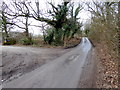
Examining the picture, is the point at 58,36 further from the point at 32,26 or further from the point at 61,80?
the point at 61,80

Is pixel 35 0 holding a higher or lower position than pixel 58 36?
higher

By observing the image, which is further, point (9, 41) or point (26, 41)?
point (9, 41)

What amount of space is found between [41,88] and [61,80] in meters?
0.65

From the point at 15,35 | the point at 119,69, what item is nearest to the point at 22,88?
the point at 119,69

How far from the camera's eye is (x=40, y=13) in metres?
10.0

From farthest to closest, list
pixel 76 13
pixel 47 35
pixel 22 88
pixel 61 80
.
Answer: pixel 76 13 → pixel 47 35 → pixel 61 80 → pixel 22 88

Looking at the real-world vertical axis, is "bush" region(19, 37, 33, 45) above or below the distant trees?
below

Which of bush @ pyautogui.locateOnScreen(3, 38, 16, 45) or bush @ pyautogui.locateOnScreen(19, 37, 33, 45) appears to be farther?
bush @ pyautogui.locateOnScreen(3, 38, 16, 45)

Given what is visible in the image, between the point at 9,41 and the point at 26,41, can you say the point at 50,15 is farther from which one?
the point at 9,41

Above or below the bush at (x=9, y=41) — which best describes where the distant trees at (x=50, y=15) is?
above

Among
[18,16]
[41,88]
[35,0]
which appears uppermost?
[35,0]

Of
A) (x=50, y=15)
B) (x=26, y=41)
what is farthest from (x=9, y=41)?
(x=50, y=15)

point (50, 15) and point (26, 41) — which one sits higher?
point (50, 15)

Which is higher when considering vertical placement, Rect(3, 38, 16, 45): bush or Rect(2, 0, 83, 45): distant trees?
Rect(2, 0, 83, 45): distant trees
